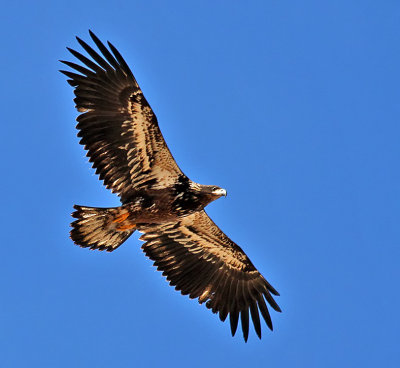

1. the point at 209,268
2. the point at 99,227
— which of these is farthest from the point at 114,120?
the point at 209,268

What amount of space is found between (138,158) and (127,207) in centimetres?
105

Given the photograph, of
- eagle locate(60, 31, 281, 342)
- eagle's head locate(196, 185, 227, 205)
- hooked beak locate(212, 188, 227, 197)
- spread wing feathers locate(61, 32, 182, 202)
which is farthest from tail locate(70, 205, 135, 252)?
hooked beak locate(212, 188, 227, 197)

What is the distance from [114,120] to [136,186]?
1.49 metres

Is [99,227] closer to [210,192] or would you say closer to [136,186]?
[136,186]

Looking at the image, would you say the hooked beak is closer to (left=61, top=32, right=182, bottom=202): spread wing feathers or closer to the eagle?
the eagle

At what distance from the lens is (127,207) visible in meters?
18.3

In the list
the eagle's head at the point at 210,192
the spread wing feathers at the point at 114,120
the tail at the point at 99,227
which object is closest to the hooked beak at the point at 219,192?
the eagle's head at the point at 210,192

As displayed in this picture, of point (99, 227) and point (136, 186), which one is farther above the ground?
point (136, 186)

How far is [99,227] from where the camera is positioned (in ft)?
60.5

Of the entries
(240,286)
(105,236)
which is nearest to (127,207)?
(105,236)

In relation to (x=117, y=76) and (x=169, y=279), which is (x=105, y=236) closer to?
(x=169, y=279)

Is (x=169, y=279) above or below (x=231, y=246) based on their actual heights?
below

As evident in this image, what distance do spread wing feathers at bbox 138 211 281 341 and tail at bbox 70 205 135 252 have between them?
104cm

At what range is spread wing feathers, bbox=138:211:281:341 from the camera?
19.7m
